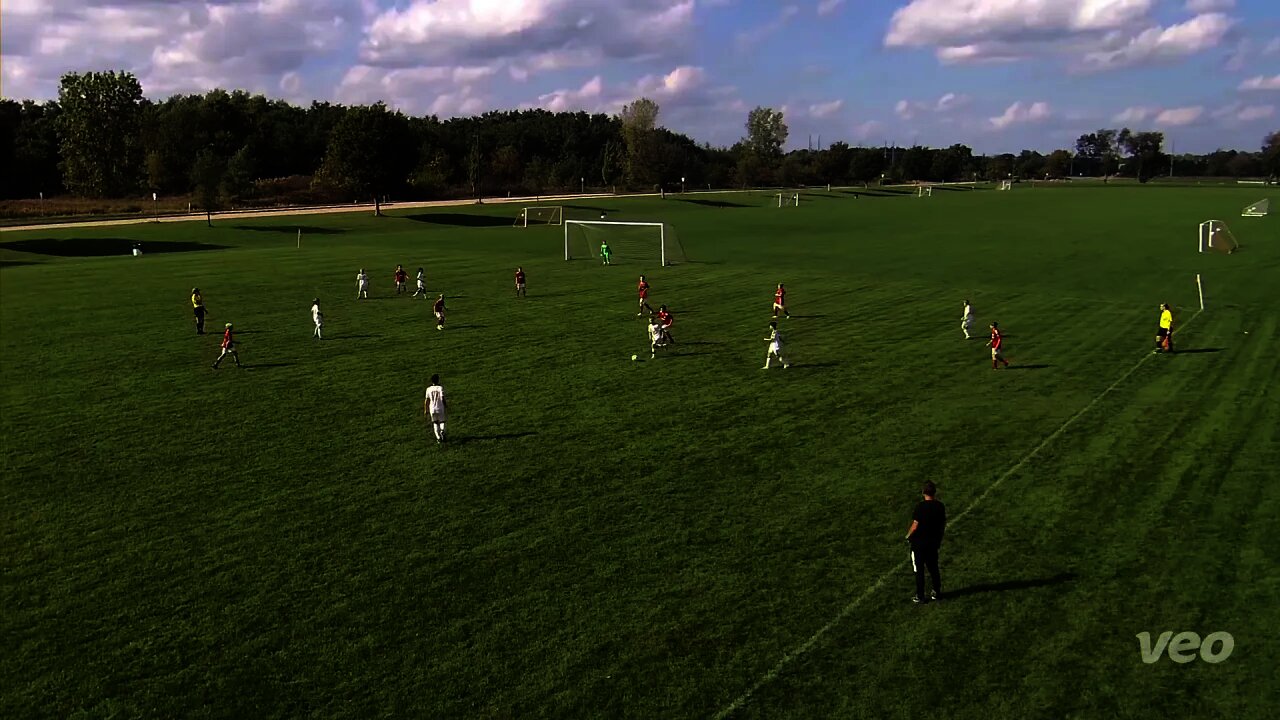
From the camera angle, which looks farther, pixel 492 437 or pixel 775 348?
pixel 775 348

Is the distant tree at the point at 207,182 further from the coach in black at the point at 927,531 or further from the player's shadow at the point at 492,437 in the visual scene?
the coach in black at the point at 927,531

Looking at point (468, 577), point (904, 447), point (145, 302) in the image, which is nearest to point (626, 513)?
point (468, 577)

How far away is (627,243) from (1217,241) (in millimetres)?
44483

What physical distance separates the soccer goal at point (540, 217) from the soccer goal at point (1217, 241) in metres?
60.3

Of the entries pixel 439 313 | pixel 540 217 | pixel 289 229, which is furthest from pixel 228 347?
pixel 540 217

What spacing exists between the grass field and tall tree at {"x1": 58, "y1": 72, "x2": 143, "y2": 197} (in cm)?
8237

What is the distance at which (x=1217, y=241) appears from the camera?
63.5 metres

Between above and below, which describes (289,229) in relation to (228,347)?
above

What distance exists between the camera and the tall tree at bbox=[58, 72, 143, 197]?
106125 millimetres

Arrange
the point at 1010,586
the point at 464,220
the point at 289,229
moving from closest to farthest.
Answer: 1. the point at 1010,586
2. the point at 289,229
3. the point at 464,220

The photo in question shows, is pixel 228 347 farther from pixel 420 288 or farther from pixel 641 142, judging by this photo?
pixel 641 142

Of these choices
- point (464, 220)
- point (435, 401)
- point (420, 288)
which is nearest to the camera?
point (435, 401)

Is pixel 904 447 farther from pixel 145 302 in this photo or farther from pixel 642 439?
pixel 145 302

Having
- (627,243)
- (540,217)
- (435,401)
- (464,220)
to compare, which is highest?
(540,217)
